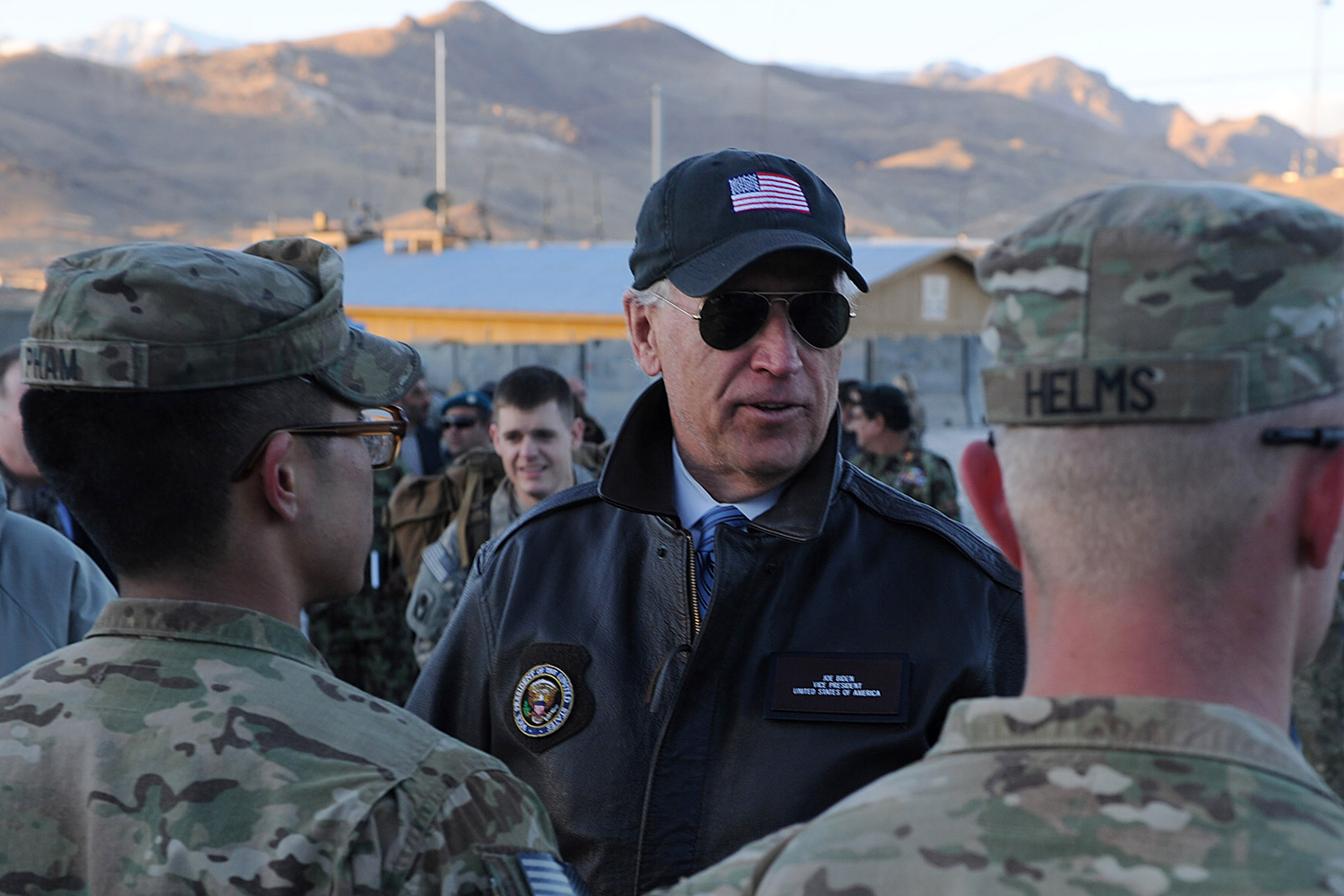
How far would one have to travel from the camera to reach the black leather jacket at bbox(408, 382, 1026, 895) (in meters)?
2.25

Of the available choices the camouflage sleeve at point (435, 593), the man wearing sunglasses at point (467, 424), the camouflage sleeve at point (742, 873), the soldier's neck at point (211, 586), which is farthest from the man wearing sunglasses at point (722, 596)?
the man wearing sunglasses at point (467, 424)

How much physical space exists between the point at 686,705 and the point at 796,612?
0.87 ft

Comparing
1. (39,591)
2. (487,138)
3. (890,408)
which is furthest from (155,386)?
(487,138)

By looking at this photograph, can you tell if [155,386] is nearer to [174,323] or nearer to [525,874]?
[174,323]

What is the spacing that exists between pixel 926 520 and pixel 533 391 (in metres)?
3.71

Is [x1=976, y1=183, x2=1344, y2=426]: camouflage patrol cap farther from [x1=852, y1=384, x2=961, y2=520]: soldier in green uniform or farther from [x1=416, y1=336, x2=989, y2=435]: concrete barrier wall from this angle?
[x1=416, y1=336, x2=989, y2=435]: concrete barrier wall

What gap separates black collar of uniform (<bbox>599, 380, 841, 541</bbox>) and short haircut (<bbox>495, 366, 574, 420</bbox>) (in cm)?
310

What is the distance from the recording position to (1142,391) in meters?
1.24

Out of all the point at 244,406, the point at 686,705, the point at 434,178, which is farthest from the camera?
the point at 434,178

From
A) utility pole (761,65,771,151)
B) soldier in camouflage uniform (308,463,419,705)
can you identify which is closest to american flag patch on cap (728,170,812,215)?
soldier in camouflage uniform (308,463,419,705)

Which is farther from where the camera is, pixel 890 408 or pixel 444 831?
pixel 890 408

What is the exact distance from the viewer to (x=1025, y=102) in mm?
147000

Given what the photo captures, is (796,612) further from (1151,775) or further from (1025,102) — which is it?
(1025,102)

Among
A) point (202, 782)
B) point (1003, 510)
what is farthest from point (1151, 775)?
point (202, 782)
